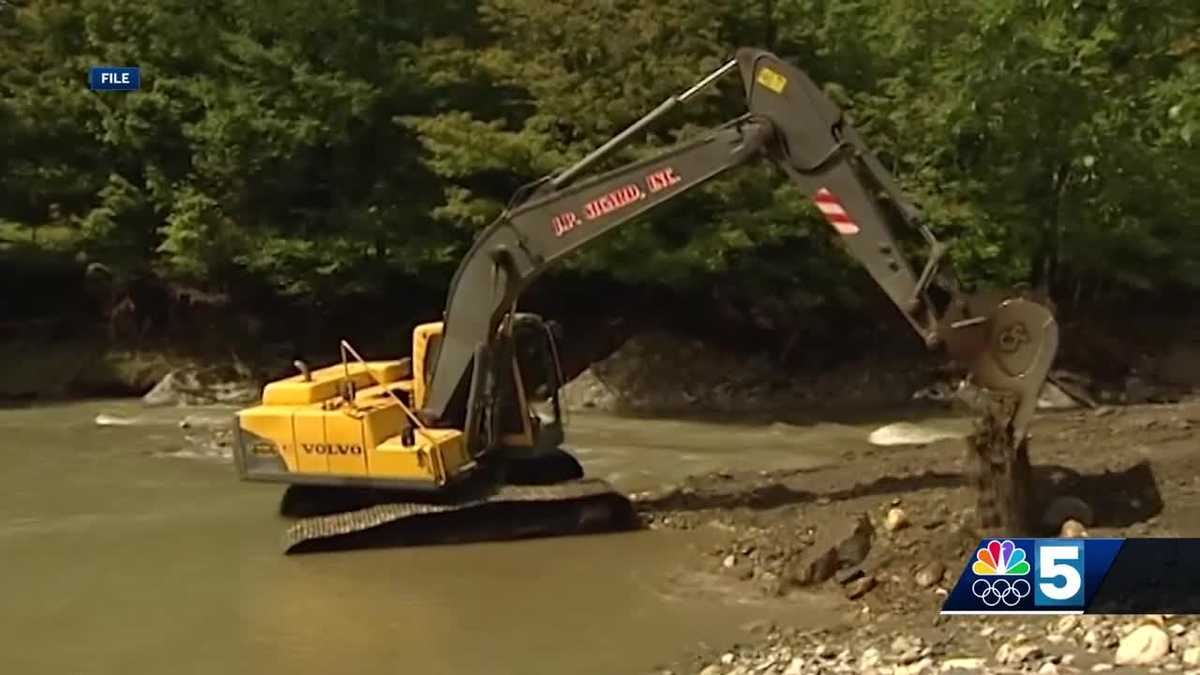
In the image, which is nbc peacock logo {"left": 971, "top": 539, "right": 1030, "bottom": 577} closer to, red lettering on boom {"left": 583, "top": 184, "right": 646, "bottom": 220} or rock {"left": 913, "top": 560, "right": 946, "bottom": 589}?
rock {"left": 913, "top": 560, "right": 946, "bottom": 589}

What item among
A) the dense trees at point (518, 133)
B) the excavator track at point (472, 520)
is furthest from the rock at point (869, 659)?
the dense trees at point (518, 133)

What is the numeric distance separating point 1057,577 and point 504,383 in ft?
17.2

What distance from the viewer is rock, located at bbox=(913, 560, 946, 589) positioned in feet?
32.3

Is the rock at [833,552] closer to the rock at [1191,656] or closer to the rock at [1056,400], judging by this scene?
the rock at [1191,656]

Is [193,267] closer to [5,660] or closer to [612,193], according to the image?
[612,193]

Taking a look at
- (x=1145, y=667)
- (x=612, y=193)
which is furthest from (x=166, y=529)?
(x=1145, y=667)

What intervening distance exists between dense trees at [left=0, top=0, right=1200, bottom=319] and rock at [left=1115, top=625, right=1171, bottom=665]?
12.7 meters

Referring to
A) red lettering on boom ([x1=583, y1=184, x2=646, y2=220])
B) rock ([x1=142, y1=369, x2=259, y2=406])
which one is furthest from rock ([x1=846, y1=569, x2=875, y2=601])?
rock ([x1=142, y1=369, x2=259, y2=406])

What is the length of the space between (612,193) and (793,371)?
11931 mm

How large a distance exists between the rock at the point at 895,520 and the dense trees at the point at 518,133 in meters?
9.34

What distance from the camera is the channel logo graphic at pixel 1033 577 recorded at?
8305 mm

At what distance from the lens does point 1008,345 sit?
10.1 m

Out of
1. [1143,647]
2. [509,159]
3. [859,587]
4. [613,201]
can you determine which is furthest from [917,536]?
[509,159]

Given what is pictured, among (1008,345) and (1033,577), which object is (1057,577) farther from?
(1008,345)
